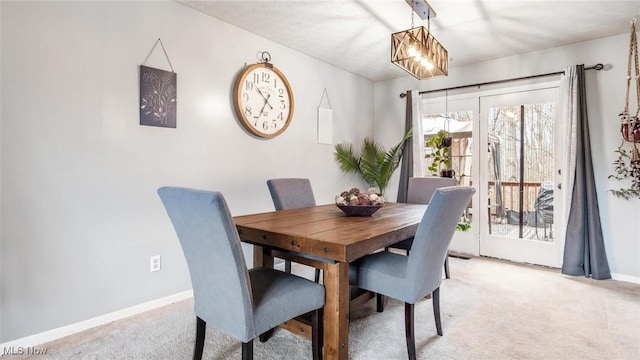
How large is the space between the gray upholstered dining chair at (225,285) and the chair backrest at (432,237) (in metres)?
0.49

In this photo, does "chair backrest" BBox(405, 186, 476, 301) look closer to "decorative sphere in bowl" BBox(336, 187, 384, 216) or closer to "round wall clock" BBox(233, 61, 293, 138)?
"decorative sphere in bowl" BBox(336, 187, 384, 216)

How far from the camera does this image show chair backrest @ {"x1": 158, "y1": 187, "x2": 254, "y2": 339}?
1.27 meters

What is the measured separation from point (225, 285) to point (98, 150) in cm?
143

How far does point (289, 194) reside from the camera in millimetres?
2775

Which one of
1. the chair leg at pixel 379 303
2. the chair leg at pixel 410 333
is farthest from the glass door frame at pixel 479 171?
the chair leg at pixel 410 333

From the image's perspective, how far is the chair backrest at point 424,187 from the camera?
326 cm

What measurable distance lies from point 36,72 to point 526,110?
419 cm

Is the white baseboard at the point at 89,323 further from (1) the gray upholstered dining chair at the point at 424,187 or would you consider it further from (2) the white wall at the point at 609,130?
(2) the white wall at the point at 609,130

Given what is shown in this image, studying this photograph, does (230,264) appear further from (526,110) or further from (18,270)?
(526,110)

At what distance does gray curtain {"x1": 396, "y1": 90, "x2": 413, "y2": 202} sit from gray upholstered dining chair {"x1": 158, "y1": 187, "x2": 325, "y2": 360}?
2.93 metres

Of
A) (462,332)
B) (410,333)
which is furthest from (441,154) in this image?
(410,333)

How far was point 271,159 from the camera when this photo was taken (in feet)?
10.8

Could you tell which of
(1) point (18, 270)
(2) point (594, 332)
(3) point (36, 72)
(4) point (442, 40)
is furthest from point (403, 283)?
(4) point (442, 40)

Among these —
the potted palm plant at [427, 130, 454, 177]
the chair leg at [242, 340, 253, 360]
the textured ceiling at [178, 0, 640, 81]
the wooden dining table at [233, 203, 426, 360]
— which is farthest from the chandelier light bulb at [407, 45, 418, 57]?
the potted palm plant at [427, 130, 454, 177]
